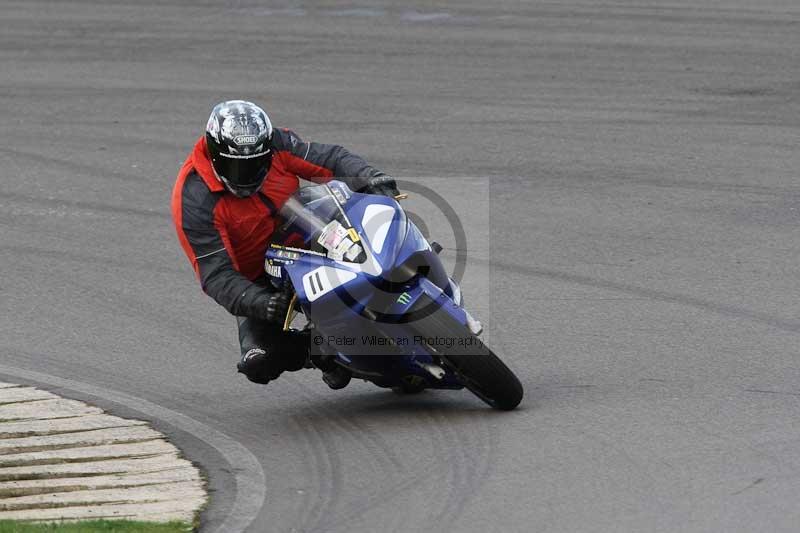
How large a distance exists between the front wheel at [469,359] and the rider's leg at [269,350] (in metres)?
0.83

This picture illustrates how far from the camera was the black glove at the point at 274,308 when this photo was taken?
7.29 m

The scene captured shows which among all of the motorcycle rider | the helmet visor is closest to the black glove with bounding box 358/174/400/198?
the motorcycle rider

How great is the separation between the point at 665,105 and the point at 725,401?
7.87m

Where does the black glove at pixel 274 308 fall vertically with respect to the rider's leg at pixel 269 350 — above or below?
above

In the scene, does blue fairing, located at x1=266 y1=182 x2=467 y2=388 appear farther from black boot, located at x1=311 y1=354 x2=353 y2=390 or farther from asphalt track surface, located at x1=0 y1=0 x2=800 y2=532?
asphalt track surface, located at x1=0 y1=0 x2=800 y2=532

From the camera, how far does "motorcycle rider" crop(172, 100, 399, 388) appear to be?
291 inches

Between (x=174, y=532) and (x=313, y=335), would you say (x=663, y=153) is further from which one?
(x=174, y=532)

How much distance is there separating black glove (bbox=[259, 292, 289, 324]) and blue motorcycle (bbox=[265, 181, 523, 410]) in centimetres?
5

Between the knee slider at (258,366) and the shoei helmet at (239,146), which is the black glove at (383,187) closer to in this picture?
the shoei helmet at (239,146)

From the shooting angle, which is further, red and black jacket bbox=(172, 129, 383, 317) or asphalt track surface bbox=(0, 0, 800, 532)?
red and black jacket bbox=(172, 129, 383, 317)

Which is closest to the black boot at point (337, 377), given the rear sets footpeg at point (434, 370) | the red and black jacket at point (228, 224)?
the rear sets footpeg at point (434, 370)

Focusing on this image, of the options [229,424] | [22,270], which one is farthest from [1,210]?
[229,424]

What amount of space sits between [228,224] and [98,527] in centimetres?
203

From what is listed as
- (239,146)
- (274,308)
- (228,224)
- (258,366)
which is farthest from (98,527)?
(239,146)
